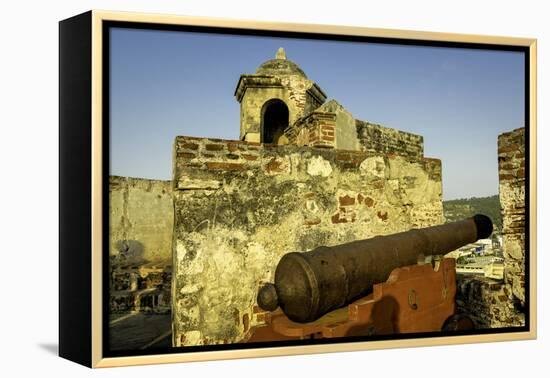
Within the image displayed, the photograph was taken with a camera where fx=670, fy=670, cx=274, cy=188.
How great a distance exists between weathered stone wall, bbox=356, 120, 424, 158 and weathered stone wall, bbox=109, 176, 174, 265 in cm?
223

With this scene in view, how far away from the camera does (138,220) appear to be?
5.97m

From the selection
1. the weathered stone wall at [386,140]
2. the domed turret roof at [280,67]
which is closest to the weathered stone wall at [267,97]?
the domed turret roof at [280,67]

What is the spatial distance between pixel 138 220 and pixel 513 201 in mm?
3529

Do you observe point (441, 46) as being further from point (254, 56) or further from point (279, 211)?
point (279, 211)

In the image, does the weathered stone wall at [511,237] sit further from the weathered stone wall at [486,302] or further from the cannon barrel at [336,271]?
the cannon barrel at [336,271]

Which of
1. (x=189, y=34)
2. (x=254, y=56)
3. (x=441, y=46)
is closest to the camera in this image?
(x=189, y=34)

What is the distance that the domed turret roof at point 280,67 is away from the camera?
19.1 feet

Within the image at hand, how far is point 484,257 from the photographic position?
6.75 metres

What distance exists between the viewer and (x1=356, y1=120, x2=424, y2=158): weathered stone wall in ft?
23.5

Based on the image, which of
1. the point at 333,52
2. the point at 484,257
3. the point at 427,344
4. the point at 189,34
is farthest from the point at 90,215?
the point at 484,257

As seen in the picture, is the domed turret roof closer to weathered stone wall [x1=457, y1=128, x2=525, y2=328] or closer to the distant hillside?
the distant hillside

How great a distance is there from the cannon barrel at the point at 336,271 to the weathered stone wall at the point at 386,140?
1259 mm

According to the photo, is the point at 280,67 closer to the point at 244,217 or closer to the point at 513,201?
the point at 244,217
